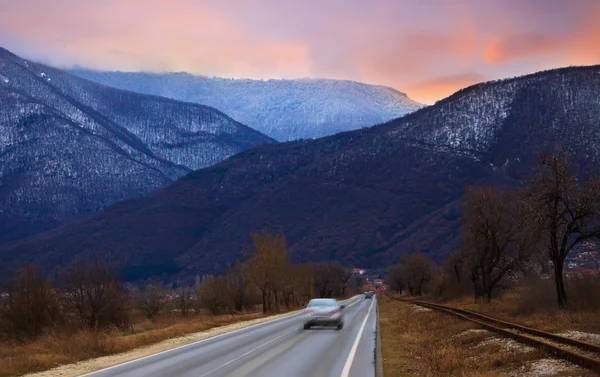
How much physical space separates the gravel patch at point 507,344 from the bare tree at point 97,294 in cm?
2723

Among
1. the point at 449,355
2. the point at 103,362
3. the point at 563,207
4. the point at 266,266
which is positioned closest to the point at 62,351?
the point at 103,362

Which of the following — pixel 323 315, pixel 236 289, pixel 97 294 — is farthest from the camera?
pixel 236 289

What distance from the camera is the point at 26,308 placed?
3522cm

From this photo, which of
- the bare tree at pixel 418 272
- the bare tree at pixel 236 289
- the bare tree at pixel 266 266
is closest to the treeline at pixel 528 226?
the bare tree at pixel 266 266

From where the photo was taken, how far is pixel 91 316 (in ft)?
136

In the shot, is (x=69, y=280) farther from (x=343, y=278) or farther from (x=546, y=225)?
(x=343, y=278)

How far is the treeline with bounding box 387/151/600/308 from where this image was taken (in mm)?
36531

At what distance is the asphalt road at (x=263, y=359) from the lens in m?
16.3

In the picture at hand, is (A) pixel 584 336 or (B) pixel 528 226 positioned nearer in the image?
(A) pixel 584 336

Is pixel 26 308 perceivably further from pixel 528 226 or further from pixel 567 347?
pixel 528 226

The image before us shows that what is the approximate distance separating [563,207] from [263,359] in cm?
2665

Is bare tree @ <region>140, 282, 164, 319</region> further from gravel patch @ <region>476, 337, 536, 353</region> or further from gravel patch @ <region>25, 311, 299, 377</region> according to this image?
gravel patch @ <region>476, 337, 536, 353</region>

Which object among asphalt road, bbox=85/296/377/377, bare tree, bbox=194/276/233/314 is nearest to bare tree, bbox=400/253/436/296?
bare tree, bbox=194/276/233/314

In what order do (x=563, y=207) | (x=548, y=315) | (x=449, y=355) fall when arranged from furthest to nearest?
(x=563, y=207) → (x=548, y=315) → (x=449, y=355)
